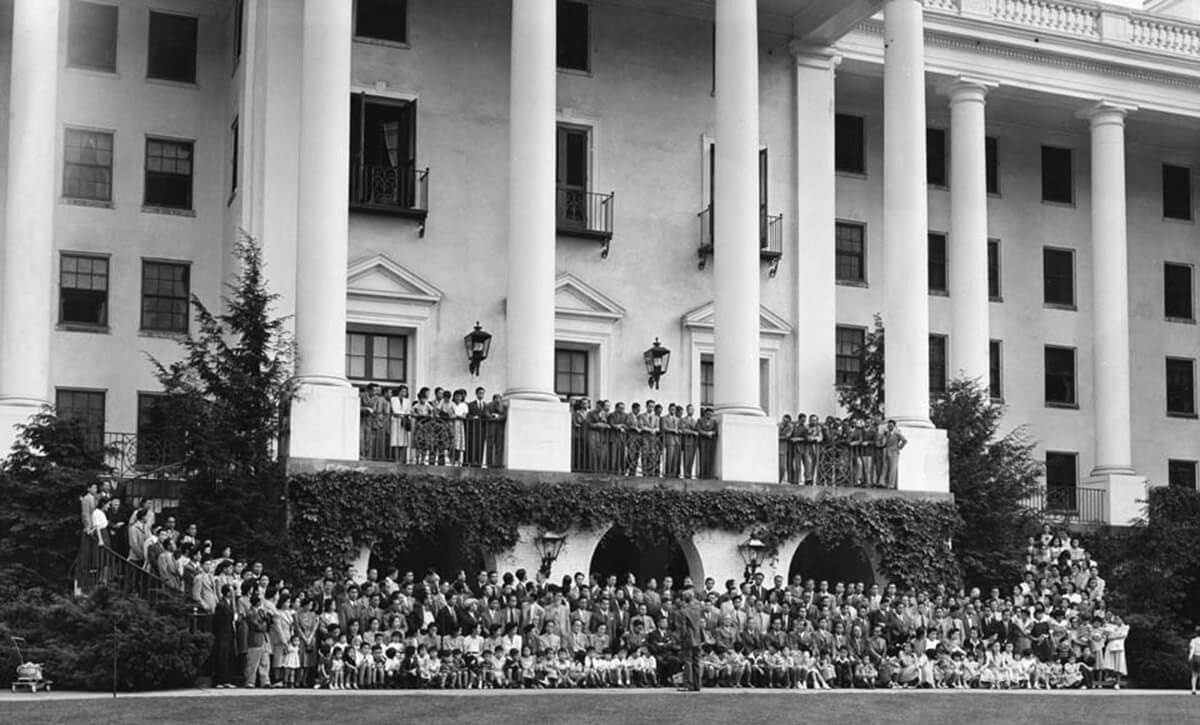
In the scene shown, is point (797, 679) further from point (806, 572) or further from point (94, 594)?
point (94, 594)

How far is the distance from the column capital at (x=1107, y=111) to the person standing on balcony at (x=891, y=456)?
58.1 ft

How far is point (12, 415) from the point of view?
41.6 m

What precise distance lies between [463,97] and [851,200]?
45.9 ft

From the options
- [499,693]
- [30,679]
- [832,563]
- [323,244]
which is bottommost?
[499,693]

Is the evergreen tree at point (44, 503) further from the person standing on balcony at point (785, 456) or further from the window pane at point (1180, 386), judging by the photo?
the window pane at point (1180, 386)

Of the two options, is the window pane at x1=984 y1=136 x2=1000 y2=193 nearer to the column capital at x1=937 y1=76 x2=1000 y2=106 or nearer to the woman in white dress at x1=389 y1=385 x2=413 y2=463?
the column capital at x1=937 y1=76 x2=1000 y2=106

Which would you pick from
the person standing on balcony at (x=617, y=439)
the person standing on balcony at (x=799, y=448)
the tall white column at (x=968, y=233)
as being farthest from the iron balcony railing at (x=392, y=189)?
the tall white column at (x=968, y=233)

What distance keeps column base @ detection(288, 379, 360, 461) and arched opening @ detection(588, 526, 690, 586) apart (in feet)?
25.5

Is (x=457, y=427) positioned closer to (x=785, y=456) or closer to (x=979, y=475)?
(x=785, y=456)

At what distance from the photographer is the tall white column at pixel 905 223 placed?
4516 cm

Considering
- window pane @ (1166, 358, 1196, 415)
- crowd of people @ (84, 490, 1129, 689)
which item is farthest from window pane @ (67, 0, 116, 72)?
window pane @ (1166, 358, 1196, 415)

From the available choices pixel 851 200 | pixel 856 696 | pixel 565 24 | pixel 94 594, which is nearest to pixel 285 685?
pixel 94 594

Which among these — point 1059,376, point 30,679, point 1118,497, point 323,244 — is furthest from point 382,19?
point 1118,497

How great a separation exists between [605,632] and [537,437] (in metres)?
6.00
